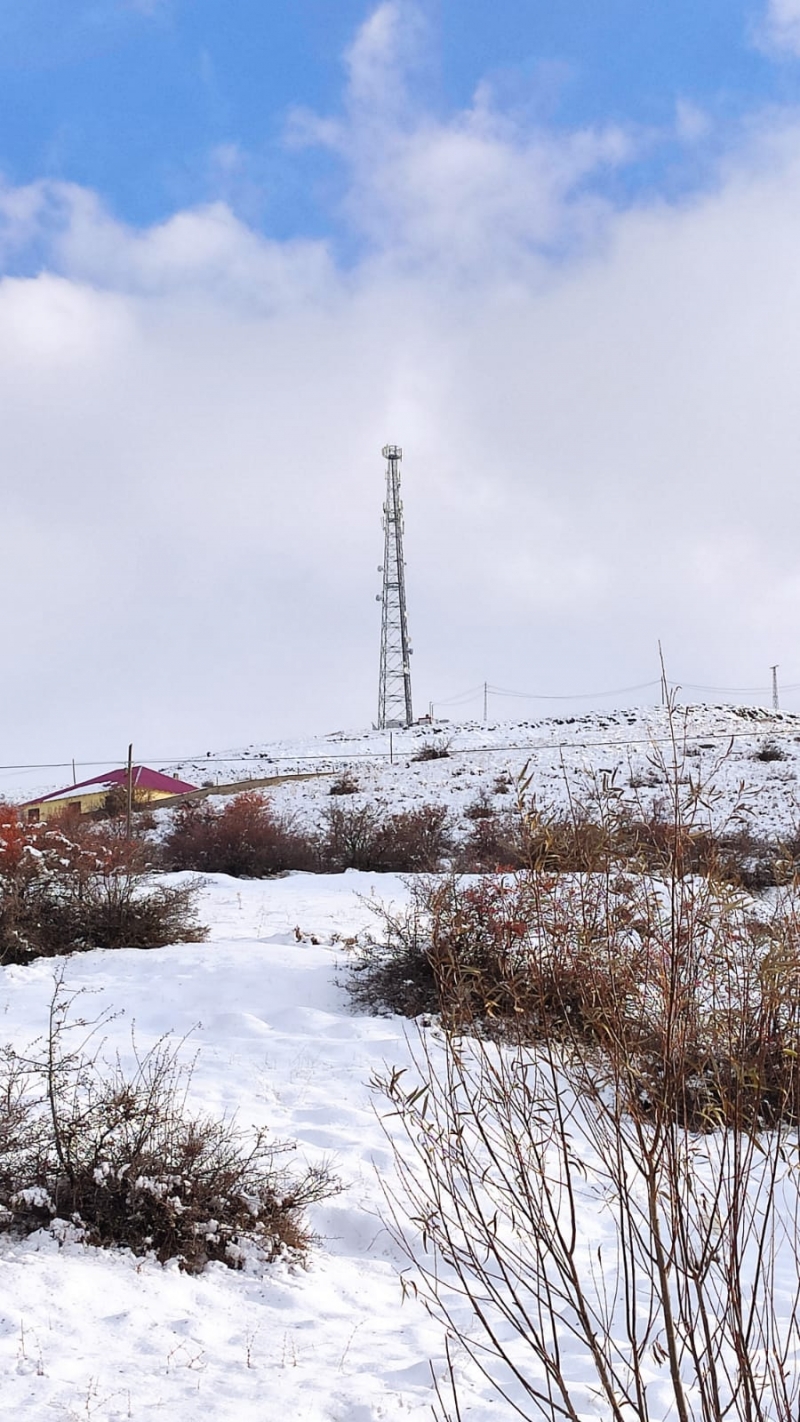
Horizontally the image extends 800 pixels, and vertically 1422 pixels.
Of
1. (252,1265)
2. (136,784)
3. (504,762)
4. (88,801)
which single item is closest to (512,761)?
(504,762)

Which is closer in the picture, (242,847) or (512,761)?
(242,847)

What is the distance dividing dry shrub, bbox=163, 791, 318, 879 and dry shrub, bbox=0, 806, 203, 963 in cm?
582

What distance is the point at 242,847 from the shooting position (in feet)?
53.4

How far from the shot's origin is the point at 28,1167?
4.08 metres

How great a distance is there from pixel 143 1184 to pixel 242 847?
12.4 meters

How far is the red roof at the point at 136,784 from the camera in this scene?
24.8m

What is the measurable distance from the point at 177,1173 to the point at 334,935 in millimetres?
5664

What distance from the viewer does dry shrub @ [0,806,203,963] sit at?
939 centimetres

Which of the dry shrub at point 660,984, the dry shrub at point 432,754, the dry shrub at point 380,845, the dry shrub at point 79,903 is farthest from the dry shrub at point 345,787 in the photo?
the dry shrub at point 660,984

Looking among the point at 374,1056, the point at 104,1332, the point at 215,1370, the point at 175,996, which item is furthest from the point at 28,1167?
the point at 175,996

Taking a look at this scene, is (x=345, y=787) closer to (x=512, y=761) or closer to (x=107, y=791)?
(x=512, y=761)

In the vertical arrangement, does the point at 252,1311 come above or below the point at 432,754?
below

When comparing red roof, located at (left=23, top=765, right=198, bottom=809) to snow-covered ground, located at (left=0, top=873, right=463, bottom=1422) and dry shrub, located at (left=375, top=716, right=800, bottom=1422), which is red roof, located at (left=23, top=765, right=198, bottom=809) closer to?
snow-covered ground, located at (left=0, top=873, right=463, bottom=1422)

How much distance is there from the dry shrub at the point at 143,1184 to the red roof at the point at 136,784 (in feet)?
66.0
